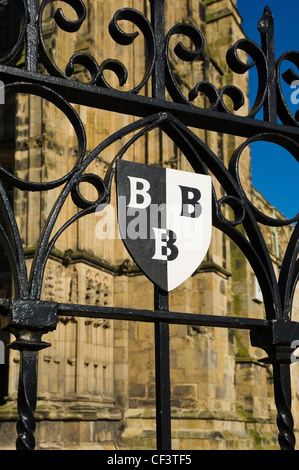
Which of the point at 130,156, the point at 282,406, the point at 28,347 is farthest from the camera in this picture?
the point at 130,156

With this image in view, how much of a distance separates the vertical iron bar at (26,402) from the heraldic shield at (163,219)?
0.44 meters

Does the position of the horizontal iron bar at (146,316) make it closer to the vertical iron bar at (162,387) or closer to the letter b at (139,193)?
the vertical iron bar at (162,387)

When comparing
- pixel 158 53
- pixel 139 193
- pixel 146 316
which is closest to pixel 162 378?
pixel 146 316

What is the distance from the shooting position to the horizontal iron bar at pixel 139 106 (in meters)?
2.07

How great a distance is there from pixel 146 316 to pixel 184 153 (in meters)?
0.59

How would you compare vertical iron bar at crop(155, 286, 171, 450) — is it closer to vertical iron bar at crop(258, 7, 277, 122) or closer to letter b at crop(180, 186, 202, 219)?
letter b at crop(180, 186, 202, 219)

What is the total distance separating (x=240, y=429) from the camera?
12578 millimetres

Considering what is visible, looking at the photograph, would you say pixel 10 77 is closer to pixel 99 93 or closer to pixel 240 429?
pixel 99 93

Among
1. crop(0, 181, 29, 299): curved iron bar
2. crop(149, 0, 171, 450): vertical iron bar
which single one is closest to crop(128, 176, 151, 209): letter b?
crop(149, 0, 171, 450): vertical iron bar

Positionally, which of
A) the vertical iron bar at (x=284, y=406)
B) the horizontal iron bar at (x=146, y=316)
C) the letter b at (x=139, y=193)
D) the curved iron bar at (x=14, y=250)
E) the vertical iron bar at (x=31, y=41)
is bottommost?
the vertical iron bar at (x=284, y=406)

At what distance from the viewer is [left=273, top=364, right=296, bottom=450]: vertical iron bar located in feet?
7.14

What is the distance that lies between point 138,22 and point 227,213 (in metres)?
12.3

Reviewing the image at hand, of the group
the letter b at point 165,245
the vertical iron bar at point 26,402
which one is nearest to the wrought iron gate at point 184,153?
the vertical iron bar at point 26,402

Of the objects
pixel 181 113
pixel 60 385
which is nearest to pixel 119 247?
pixel 60 385
